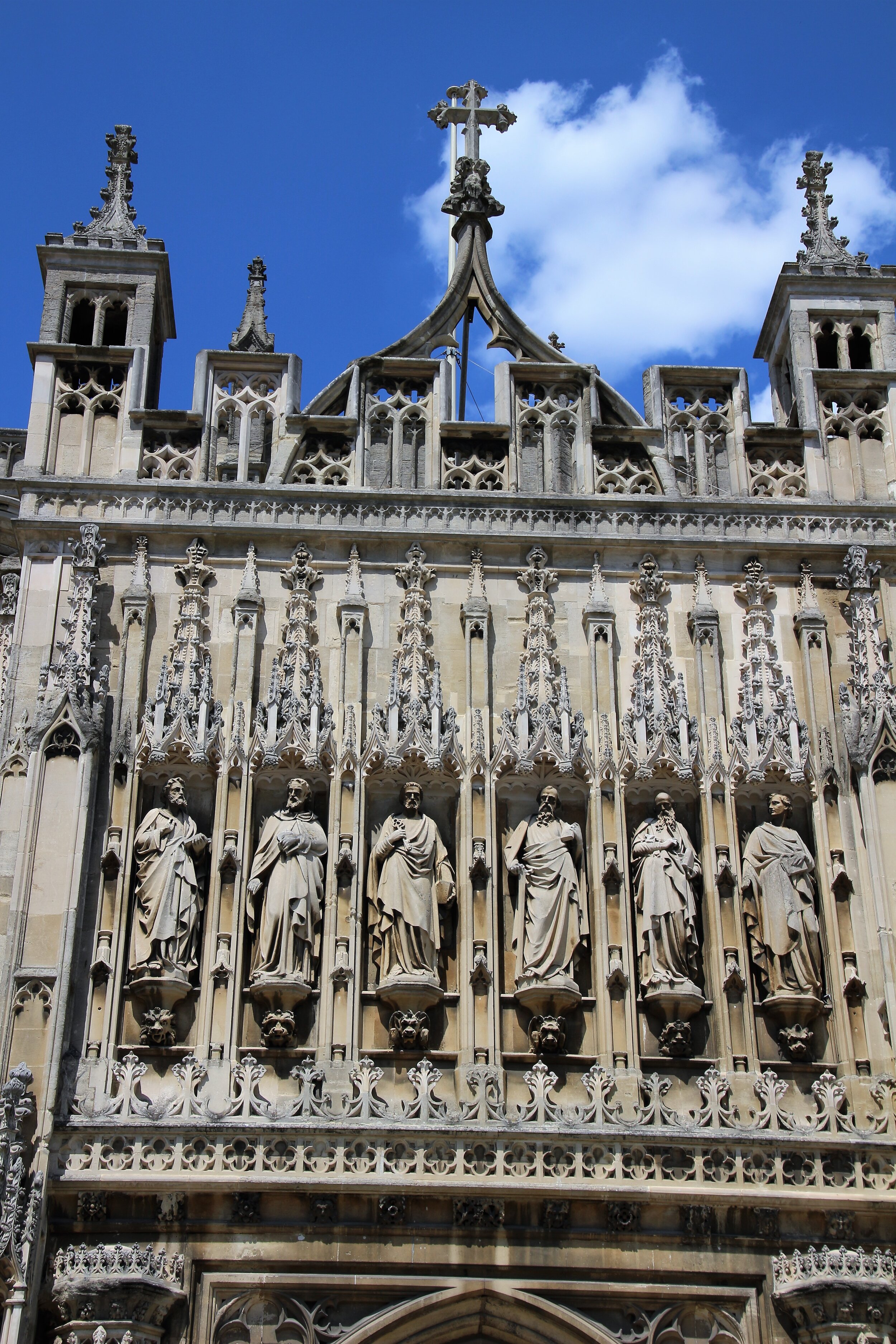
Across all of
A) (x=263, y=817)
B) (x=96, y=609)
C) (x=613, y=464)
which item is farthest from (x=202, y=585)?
(x=613, y=464)

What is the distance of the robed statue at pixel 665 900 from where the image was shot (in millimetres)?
14219

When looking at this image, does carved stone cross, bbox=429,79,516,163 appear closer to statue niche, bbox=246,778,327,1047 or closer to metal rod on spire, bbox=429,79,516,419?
metal rod on spire, bbox=429,79,516,419

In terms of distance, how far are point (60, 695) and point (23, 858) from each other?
134cm

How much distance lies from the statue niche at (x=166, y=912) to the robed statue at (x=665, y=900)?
3324 millimetres

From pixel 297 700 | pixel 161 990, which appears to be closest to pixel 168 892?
pixel 161 990

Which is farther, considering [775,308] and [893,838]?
[775,308]

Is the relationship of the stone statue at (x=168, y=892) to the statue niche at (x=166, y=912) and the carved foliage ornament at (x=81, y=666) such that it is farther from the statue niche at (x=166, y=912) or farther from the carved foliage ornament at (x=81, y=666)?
the carved foliage ornament at (x=81, y=666)

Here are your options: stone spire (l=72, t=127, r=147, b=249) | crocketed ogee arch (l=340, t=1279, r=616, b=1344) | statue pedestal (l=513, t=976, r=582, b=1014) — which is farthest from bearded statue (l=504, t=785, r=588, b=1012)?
stone spire (l=72, t=127, r=147, b=249)

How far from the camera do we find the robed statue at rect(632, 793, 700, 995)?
14.2 m

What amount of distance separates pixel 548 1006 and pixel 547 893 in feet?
2.86

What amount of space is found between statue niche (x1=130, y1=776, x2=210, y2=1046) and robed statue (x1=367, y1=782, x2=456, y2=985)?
1349 millimetres

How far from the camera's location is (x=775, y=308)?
1814cm

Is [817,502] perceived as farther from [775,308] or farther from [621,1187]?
[621,1187]

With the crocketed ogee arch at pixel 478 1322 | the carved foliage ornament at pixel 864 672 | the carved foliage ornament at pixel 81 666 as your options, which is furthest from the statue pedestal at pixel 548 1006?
the carved foliage ornament at pixel 81 666
